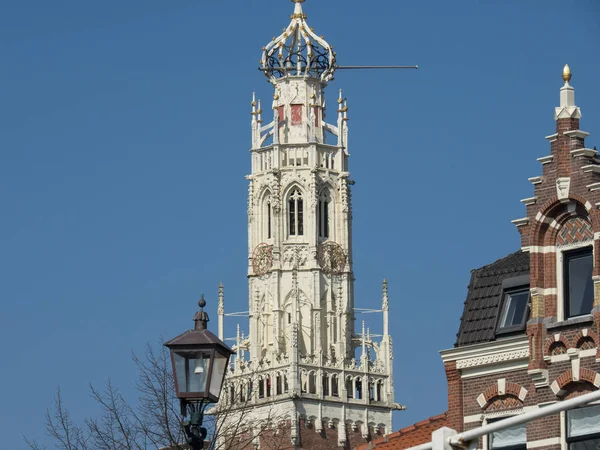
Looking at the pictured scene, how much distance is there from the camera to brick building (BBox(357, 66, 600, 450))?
131 feet

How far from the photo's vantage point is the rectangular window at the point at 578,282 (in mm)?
40656

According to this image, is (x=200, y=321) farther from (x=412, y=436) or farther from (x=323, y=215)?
(x=323, y=215)

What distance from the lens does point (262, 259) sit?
116812 millimetres

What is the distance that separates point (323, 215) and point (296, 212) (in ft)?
4.91

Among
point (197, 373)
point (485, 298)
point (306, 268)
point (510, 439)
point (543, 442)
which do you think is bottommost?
point (197, 373)

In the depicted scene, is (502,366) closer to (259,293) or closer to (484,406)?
(484,406)

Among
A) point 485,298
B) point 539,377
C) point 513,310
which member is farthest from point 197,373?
point 485,298

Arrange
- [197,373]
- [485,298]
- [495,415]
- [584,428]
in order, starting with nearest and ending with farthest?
[197,373]
[584,428]
[495,415]
[485,298]

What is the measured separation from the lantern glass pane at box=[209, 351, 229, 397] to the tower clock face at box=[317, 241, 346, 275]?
8525 centimetres

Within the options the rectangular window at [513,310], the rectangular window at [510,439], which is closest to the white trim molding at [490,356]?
the rectangular window at [513,310]

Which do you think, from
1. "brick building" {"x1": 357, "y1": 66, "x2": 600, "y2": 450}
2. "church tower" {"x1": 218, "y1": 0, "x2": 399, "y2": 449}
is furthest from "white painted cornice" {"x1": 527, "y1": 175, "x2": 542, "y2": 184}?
"church tower" {"x1": 218, "y1": 0, "x2": 399, "y2": 449}

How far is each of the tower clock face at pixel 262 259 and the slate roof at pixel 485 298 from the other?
72.3m

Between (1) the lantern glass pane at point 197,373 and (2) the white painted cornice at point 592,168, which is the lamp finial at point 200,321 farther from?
(2) the white painted cornice at point 592,168

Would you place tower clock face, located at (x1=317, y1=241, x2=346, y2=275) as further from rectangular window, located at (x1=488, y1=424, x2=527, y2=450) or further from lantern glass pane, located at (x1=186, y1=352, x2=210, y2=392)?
lantern glass pane, located at (x1=186, y1=352, x2=210, y2=392)
